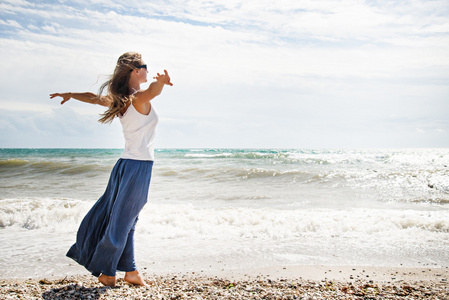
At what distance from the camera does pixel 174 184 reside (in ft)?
44.5

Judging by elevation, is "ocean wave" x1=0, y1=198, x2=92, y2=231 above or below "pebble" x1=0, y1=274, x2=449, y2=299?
below

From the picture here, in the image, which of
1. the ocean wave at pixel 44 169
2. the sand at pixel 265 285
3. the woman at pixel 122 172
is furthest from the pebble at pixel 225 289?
the ocean wave at pixel 44 169

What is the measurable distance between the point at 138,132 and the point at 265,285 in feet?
6.91

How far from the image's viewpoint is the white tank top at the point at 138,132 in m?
3.20

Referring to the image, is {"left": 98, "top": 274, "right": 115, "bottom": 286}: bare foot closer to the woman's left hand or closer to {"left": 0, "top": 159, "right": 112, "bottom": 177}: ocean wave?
the woman's left hand

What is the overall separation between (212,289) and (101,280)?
1.13 m

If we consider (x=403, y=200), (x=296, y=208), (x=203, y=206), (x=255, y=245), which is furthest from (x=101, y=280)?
(x=403, y=200)

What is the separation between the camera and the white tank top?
3196mm

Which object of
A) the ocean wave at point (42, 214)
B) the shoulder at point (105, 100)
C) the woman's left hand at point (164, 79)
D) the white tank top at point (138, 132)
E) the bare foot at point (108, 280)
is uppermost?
the woman's left hand at point (164, 79)

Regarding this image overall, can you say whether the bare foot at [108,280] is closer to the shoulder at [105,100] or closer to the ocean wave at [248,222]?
the shoulder at [105,100]

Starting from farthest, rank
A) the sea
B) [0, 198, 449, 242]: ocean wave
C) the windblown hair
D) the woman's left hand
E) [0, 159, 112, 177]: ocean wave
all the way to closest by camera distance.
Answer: [0, 159, 112, 177]: ocean wave → [0, 198, 449, 242]: ocean wave → the sea → the windblown hair → the woman's left hand

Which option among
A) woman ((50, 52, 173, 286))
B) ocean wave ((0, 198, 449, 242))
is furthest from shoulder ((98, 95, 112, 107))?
ocean wave ((0, 198, 449, 242))

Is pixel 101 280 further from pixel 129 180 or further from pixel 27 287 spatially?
pixel 129 180

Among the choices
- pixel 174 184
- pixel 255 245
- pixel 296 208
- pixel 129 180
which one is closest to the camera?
pixel 129 180
